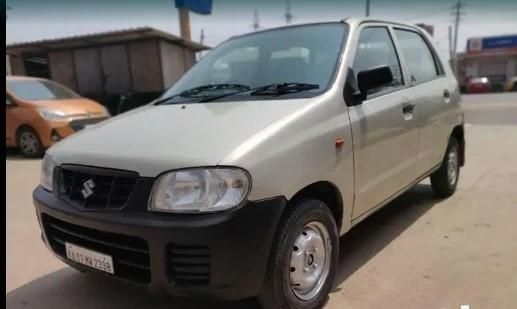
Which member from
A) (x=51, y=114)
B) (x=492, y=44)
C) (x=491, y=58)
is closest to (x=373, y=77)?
(x=51, y=114)

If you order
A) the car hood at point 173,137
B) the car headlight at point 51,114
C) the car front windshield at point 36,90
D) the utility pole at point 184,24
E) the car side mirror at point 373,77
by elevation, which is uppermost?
the utility pole at point 184,24

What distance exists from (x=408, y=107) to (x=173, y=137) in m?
1.92

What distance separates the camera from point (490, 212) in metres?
4.13

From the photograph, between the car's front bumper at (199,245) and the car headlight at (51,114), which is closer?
the car's front bumper at (199,245)

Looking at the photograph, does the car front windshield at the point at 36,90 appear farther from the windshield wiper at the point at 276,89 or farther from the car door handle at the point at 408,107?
the car door handle at the point at 408,107

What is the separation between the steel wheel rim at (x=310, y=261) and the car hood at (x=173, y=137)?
633 millimetres

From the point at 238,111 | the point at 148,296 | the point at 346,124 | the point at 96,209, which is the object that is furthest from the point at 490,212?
the point at 96,209

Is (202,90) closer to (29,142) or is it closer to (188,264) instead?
(188,264)

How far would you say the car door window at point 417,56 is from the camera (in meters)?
3.83

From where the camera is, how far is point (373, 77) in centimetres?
281

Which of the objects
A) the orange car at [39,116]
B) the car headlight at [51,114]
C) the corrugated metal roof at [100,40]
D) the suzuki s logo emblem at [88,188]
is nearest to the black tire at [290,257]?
the suzuki s logo emblem at [88,188]

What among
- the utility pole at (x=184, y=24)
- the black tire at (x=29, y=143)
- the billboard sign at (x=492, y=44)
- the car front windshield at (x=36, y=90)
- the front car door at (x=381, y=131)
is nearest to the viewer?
the front car door at (x=381, y=131)

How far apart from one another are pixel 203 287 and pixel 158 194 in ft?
1.52

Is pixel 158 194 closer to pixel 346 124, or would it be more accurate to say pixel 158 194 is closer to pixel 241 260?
pixel 241 260
